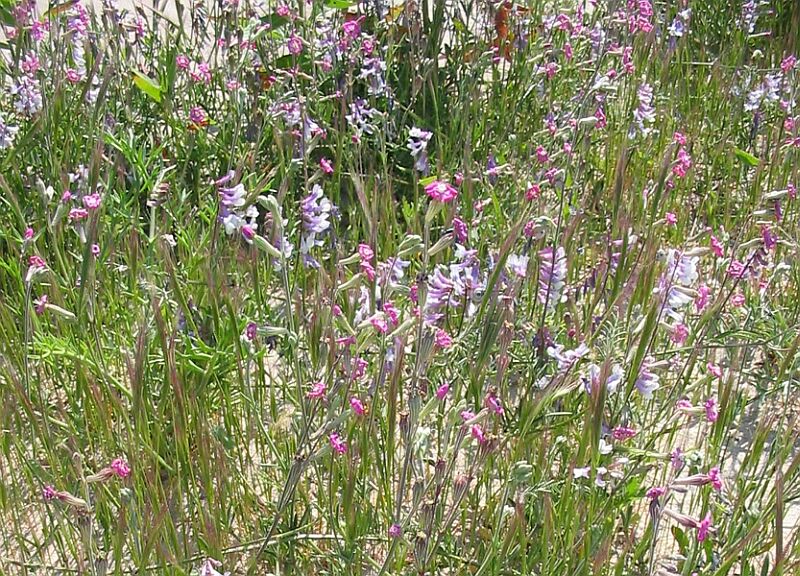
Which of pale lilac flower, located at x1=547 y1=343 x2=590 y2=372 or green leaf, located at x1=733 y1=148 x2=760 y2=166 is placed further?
green leaf, located at x1=733 y1=148 x2=760 y2=166

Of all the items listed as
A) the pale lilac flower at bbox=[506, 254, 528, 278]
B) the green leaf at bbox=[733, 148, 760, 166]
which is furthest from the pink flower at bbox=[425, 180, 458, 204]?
the green leaf at bbox=[733, 148, 760, 166]

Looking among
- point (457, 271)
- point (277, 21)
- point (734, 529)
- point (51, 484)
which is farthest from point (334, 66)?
point (734, 529)

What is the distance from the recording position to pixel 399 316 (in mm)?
1903

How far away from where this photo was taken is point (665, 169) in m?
1.67

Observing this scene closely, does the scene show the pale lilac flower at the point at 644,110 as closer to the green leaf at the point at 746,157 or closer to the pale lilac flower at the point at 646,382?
the green leaf at the point at 746,157

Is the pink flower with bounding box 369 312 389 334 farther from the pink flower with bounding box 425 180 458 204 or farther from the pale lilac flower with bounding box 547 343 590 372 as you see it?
the pale lilac flower with bounding box 547 343 590 372

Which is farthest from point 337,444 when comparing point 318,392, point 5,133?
point 5,133

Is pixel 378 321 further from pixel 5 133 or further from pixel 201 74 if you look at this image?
pixel 201 74

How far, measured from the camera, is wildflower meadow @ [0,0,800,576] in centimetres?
150

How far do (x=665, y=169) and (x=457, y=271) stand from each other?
386 mm

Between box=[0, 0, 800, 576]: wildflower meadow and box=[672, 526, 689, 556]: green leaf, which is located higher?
box=[0, 0, 800, 576]: wildflower meadow

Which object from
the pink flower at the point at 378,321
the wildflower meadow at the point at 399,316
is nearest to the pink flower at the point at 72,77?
the wildflower meadow at the point at 399,316

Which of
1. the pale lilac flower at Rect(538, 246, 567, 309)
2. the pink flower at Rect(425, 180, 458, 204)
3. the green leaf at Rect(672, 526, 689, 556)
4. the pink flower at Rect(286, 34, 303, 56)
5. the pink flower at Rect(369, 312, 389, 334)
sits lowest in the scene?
the green leaf at Rect(672, 526, 689, 556)

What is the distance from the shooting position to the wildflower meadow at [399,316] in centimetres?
150
